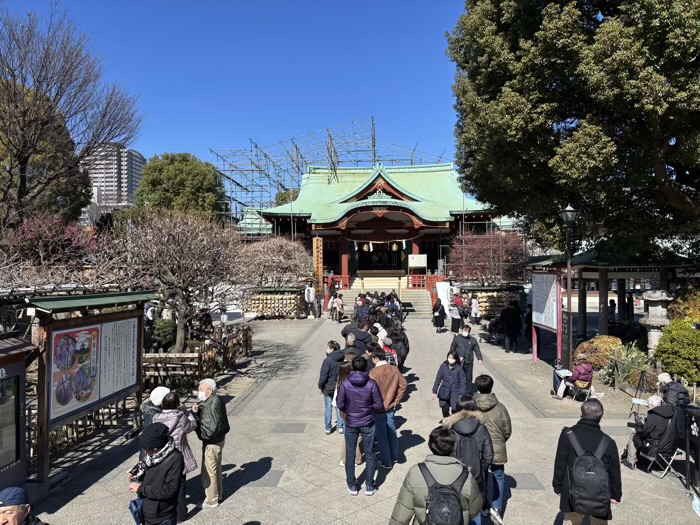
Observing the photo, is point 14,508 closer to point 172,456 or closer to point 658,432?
point 172,456

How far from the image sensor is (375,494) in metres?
5.83

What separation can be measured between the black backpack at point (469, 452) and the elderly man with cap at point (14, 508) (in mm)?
3208

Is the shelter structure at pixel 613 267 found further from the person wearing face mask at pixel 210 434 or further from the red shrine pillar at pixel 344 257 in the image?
the red shrine pillar at pixel 344 257

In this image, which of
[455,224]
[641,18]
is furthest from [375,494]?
[455,224]

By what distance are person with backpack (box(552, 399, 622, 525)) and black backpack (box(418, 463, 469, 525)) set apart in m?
1.30

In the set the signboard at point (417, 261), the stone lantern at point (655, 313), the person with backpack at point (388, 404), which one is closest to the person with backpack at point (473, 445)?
the person with backpack at point (388, 404)

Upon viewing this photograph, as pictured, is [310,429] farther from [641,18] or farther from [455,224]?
[455,224]

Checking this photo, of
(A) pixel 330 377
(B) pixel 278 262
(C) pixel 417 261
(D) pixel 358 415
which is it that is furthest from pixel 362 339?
(C) pixel 417 261

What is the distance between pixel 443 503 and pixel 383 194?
2954 cm

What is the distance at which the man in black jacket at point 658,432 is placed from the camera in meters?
6.19

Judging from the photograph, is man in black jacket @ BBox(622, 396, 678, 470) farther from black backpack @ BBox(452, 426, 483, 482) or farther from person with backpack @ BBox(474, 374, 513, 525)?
black backpack @ BBox(452, 426, 483, 482)

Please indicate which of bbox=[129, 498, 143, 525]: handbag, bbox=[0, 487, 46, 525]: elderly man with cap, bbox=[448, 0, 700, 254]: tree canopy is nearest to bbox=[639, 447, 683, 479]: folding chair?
bbox=[448, 0, 700, 254]: tree canopy

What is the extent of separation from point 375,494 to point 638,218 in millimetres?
10121

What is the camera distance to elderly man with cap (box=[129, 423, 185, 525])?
403 centimetres
